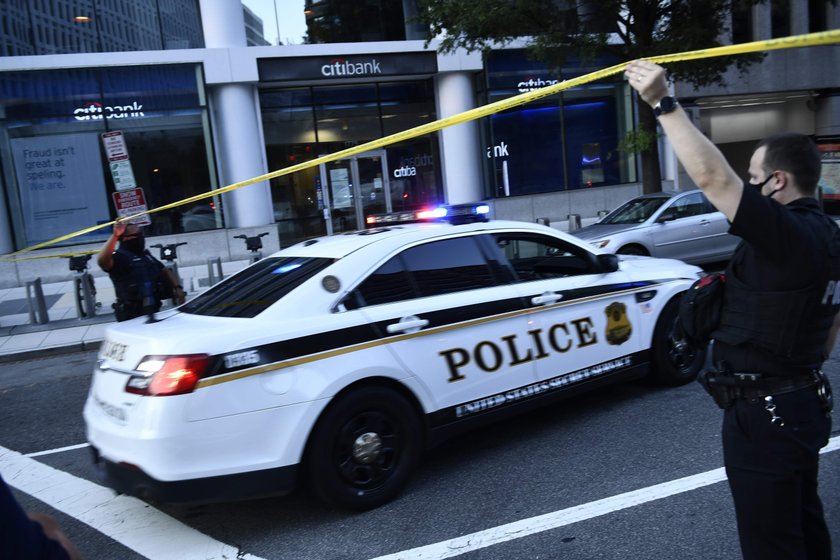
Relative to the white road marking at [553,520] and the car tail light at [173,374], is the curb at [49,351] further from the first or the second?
the white road marking at [553,520]

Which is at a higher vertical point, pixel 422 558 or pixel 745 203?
pixel 745 203

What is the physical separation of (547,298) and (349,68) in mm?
14314

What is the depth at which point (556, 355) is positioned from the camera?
16.5 ft

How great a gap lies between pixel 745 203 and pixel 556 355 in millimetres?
2977

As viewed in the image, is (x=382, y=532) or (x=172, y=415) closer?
(x=172, y=415)

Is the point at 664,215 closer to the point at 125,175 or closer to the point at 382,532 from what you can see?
the point at 125,175

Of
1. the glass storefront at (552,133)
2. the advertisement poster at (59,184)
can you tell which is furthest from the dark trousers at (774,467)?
the glass storefront at (552,133)

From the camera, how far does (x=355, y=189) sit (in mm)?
19422

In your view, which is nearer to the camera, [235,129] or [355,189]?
[235,129]

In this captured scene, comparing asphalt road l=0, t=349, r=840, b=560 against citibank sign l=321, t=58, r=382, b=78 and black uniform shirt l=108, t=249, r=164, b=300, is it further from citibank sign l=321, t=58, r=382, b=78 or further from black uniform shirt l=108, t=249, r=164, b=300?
citibank sign l=321, t=58, r=382, b=78

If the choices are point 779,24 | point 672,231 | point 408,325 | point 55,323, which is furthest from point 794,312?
point 779,24

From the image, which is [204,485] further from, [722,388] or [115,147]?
[115,147]

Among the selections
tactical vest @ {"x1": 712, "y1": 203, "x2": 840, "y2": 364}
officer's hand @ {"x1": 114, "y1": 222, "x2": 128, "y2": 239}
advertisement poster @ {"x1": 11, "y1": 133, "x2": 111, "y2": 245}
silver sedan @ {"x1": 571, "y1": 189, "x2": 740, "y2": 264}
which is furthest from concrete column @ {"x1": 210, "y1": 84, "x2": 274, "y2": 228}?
tactical vest @ {"x1": 712, "y1": 203, "x2": 840, "y2": 364}

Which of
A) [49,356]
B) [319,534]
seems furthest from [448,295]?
[49,356]
